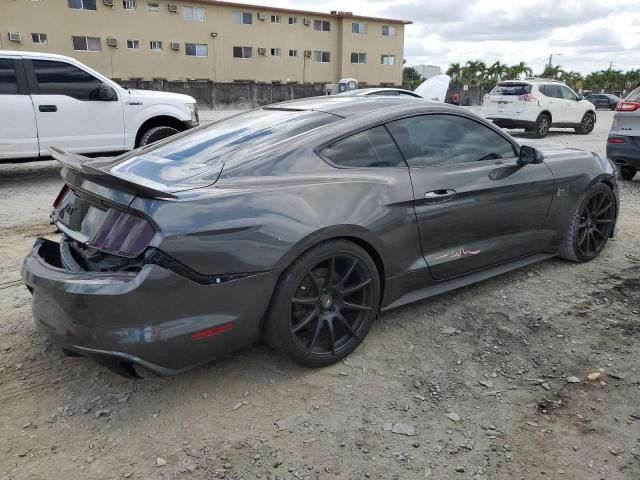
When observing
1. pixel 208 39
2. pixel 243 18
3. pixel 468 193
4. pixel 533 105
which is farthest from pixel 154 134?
pixel 243 18

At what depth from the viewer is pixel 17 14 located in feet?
104

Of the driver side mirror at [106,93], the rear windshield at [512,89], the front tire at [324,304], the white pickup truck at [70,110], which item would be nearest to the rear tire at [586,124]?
the rear windshield at [512,89]

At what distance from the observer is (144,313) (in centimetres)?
232

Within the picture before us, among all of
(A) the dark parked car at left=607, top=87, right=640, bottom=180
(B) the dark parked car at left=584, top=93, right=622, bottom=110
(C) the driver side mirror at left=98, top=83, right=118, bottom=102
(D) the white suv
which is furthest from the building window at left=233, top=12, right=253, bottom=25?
(A) the dark parked car at left=607, top=87, right=640, bottom=180

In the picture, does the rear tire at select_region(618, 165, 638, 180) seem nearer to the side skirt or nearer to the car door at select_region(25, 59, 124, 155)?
the side skirt

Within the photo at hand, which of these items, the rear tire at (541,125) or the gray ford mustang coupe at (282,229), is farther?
the rear tire at (541,125)

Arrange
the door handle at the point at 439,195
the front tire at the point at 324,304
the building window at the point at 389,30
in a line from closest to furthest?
1. the front tire at the point at 324,304
2. the door handle at the point at 439,195
3. the building window at the point at 389,30

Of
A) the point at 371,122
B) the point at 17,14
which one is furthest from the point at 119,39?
the point at 371,122

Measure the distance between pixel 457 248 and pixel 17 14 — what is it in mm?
36821

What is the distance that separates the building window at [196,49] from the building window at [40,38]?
29.4ft

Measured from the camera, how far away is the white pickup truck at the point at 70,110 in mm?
7270

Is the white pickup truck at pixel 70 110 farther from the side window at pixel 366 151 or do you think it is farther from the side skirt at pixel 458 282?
the side skirt at pixel 458 282

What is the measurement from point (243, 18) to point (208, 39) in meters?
3.31

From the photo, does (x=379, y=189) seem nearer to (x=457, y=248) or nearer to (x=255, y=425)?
(x=457, y=248)
